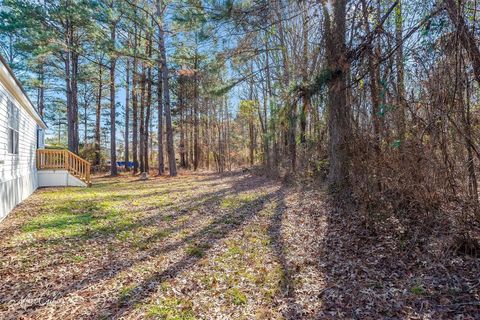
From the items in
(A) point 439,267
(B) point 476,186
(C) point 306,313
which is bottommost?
(C) point 306,313

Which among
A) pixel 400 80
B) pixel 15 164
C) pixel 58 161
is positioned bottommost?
pixel 15 164

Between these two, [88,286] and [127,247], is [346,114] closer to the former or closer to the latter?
[127,247]

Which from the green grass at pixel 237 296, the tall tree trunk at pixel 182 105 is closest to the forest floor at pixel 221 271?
the green grass at pixel 237 296

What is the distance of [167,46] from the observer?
1419 cm

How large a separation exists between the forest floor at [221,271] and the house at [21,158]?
122 centimetres

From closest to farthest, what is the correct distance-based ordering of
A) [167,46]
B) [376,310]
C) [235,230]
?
[376,310], [235,230], [167,46]

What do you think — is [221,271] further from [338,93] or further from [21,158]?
[21,158]

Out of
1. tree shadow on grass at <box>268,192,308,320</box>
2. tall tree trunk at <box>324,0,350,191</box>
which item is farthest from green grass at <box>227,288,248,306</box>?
tall tree trunk at <box>324,0,350,191</box>

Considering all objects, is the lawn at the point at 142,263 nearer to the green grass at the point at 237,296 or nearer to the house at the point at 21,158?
the green grass at the point at 237,296

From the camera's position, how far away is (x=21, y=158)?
7.51 m

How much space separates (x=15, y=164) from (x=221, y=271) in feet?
21.0

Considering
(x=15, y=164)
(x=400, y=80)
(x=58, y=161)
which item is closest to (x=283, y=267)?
(x=400, y=80)

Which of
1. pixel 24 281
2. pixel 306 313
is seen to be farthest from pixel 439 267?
pixel 24 281

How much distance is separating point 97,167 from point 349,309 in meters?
19.7
